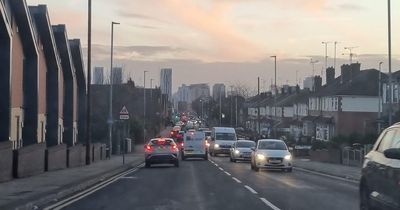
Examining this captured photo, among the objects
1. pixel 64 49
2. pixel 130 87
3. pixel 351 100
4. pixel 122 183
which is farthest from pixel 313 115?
pixel 122 183

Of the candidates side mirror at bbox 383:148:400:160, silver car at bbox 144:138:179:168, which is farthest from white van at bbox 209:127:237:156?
side mirror at bbox 383:148:400:160

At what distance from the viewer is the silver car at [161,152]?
3531 cm

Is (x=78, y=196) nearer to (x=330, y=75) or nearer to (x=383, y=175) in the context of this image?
(x=383, y=175)

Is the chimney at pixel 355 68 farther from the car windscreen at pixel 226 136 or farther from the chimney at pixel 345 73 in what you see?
the car windscreen at pixel 226 136

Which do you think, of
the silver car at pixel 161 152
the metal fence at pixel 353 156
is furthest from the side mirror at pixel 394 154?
the metal fence at pixel 353 156

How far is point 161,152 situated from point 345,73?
47.8 m

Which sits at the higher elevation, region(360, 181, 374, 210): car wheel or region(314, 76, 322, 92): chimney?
region(314, 76, 322, 92): chimney

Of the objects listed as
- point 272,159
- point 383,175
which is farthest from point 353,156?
point 383,175

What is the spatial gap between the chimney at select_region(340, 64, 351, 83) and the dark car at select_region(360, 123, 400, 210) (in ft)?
221

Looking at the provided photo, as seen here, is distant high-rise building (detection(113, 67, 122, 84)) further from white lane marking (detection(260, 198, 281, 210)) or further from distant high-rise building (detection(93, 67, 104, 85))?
white lane marking (detection(260, 198, 281, 210))

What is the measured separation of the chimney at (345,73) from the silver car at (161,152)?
46.2m

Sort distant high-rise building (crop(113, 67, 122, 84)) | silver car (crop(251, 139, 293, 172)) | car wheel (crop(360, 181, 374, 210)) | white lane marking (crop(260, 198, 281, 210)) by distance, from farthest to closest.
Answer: distant high-rise building (crop(113, 67, 122, 84)), silver car (crop(251, 139, 293, 172)), white lane marking (crop(260, 198, 281, 210)), car wheel (crop(360, 181, 374, 210))

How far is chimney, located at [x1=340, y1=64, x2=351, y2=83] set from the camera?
77.9 metres

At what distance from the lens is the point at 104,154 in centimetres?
4875
